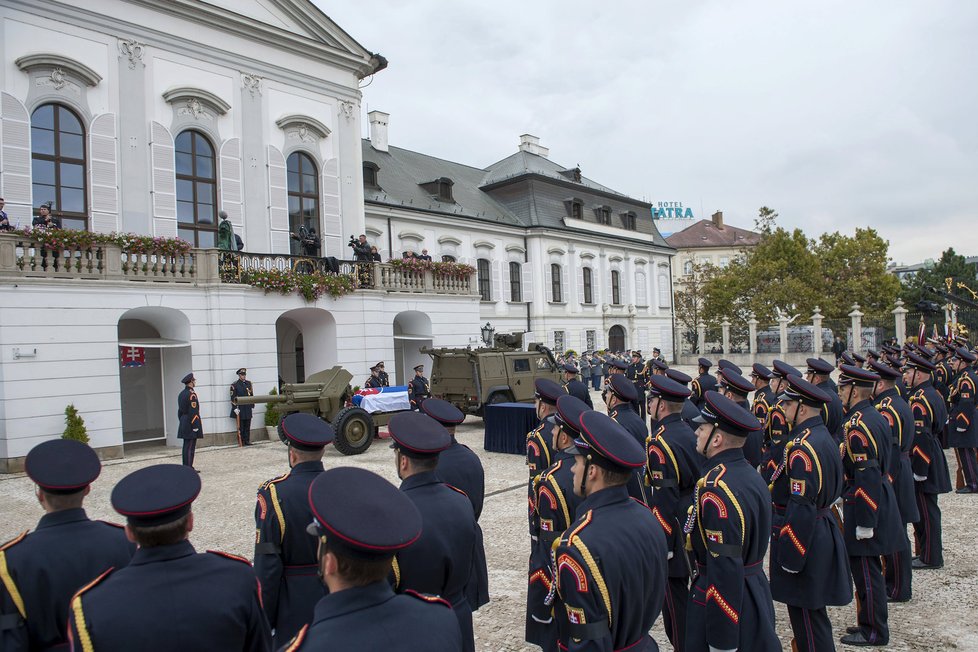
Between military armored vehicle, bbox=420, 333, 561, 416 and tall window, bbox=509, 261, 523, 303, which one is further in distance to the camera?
tall window, bbox=509, 261, 523, 303

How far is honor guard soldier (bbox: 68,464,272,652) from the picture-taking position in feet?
7.58

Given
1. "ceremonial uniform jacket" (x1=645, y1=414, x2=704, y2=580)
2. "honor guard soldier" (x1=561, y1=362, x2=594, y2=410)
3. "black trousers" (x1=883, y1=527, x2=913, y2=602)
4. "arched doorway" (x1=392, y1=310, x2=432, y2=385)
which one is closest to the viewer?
"ceremonial uniform jacket" (x1=645, y1=414, x2=704, y2=580)

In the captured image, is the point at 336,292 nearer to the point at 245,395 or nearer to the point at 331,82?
the point at 245,395

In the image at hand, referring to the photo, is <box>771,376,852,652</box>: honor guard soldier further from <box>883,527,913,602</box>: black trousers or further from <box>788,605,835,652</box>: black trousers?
<box>883,527,913,602</box>: black trousers

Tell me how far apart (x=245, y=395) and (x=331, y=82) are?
35.7 feet

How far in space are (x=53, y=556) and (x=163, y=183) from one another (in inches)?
675

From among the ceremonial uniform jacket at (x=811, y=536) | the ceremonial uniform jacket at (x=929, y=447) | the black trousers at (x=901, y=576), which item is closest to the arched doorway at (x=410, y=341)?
the ceremonial uniform jacket at (x=929, y=447)

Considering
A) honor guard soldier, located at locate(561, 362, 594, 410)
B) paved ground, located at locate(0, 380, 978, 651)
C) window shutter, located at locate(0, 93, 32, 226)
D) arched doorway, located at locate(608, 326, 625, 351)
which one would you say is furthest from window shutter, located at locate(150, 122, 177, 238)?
arched doorway, located at locate(608, 326, 625, 351)

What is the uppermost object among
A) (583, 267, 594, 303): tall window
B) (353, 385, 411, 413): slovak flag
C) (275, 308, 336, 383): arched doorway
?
(583, 267, 594, 303): tall window

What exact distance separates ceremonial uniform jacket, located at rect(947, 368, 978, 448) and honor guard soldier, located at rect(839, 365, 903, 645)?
4.90 meters

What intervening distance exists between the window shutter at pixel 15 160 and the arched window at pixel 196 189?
142 inches

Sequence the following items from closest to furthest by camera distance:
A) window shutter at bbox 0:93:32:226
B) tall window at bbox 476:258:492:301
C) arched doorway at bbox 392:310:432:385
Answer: window shutter at bbox 0:93:32:226 → arched doorway at bbox 392:310:432:385 → tall window at bbox 476:258:492:301

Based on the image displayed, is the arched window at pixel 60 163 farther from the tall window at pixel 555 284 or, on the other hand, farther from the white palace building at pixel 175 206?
the tall window at pixel 555 284

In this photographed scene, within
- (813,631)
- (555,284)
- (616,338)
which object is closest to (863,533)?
(813,631)
